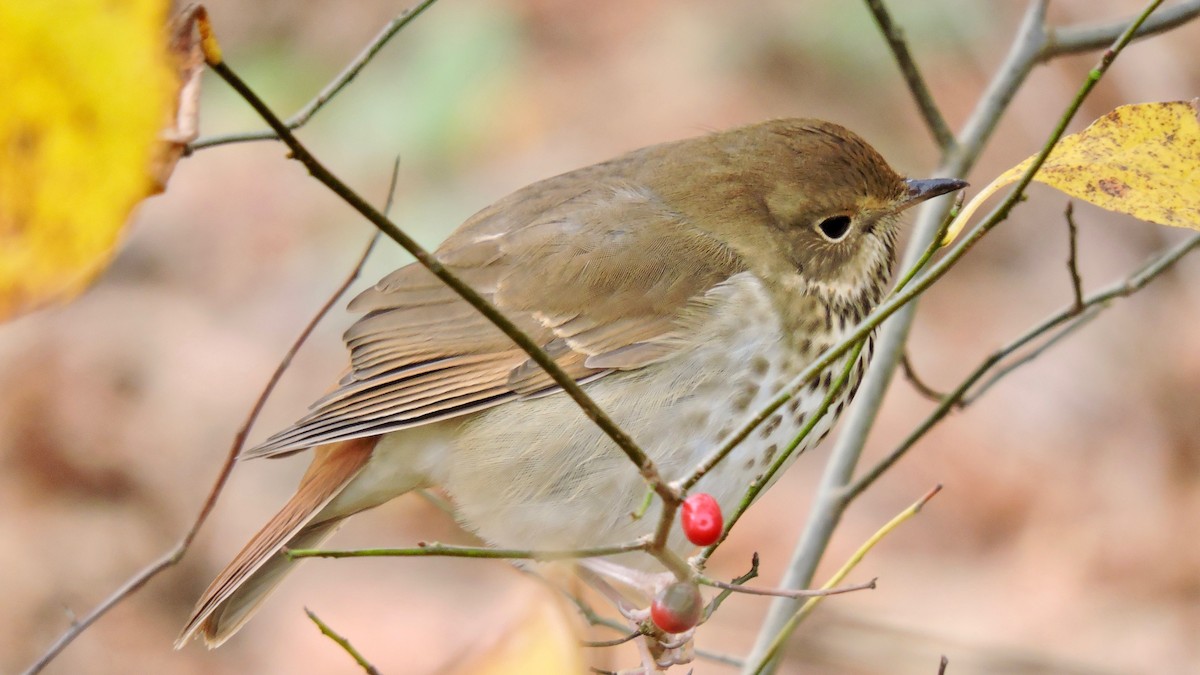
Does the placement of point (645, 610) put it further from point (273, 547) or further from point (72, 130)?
point (72, 130)

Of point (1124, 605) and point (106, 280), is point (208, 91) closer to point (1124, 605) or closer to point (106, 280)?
point (106, 280)

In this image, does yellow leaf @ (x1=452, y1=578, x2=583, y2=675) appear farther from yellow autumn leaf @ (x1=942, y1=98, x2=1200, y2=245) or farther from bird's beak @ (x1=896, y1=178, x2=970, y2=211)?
bird's beak @ (x1=896, y1=178, x2=970, y2=211)

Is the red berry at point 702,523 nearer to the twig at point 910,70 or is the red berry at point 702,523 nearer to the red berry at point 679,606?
the red berry at point 679,606

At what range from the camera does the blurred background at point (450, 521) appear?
10.1 feet

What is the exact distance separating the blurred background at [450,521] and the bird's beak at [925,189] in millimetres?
1007

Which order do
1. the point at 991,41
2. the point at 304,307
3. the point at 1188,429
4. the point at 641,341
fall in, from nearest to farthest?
the point at 641,341, the point at 1188,429, the point at 304,307, the point at 991,41

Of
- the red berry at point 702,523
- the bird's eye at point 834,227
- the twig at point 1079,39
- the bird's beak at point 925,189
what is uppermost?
the red berry at point 702,523

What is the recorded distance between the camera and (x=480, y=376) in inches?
73.3

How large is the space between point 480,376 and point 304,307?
7.16 feet

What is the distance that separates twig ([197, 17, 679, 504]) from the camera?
683 mm

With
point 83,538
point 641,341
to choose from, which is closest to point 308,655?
point 83,538

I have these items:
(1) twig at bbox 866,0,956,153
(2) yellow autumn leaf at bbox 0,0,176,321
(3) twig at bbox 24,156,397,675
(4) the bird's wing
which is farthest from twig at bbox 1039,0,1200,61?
(2) yellow autumn leaf at bbox 0,0,176,321

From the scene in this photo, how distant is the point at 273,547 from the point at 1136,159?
1222mm

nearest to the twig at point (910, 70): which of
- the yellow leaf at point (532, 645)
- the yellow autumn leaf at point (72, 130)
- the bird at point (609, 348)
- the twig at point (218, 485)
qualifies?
the bird at point (609, 348)
